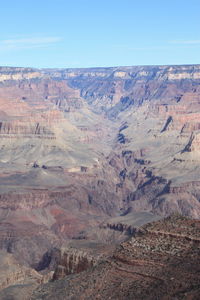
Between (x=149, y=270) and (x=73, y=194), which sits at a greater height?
(x=149, y=270)

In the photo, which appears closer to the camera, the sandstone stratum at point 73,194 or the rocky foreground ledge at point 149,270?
the rocky foreground ledge at point 149,270

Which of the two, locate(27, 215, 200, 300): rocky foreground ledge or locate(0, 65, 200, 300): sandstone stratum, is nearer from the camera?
locate(27, 215, 200, 300): rocky foreground ledge

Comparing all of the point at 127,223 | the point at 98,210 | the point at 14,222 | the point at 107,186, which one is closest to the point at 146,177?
the point at 107,186

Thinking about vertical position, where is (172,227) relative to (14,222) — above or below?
above

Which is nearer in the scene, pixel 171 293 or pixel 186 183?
pixel 171 293

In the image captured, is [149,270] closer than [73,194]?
Yes

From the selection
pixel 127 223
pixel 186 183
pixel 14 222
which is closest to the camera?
pixel 127 223

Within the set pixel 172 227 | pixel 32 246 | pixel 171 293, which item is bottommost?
pixel 32 246

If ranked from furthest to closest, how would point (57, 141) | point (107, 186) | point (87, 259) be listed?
point (57, 141), point (107, 186), point (87, 259)

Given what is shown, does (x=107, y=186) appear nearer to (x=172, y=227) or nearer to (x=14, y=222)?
(x=14, y=222)
